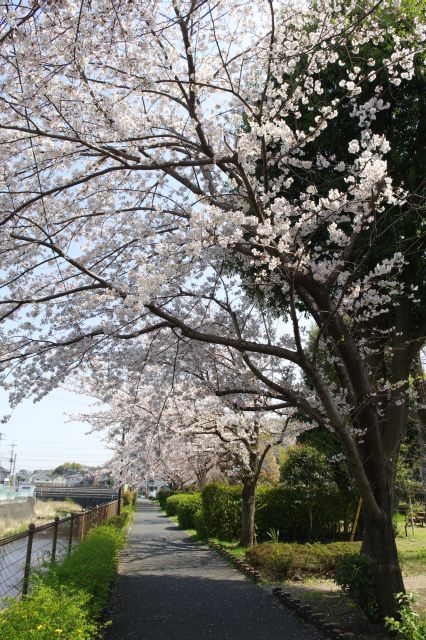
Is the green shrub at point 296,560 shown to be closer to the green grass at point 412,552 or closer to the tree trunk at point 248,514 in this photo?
the green grass at point 412,552

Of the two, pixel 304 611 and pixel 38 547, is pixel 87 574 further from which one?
pixel 304 611

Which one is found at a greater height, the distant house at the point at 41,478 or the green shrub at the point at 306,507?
the green shrub at the point at 306,507

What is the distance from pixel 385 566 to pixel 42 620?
415 cm

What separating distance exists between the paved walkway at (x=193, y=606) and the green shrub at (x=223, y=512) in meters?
3.03

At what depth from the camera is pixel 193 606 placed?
7.55m

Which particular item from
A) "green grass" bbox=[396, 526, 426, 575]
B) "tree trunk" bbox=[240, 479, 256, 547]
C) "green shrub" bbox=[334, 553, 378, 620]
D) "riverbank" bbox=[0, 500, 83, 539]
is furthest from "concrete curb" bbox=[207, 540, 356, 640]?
"riverbank" bbox=[0, 500, 83, 539]

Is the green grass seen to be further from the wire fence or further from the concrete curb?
the wire fence

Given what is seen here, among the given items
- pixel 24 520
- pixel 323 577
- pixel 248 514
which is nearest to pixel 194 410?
pixel 248 514

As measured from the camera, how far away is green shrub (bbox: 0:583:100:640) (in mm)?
3146

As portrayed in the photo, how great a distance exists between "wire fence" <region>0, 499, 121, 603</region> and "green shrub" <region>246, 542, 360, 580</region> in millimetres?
3436

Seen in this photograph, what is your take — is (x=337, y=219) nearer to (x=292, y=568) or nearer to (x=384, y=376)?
(x=384, y=376)

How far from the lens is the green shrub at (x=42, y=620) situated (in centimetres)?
315

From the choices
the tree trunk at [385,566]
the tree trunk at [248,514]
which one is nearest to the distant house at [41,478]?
the tree trunk at [248,514]

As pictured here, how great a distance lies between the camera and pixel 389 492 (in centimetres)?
652
